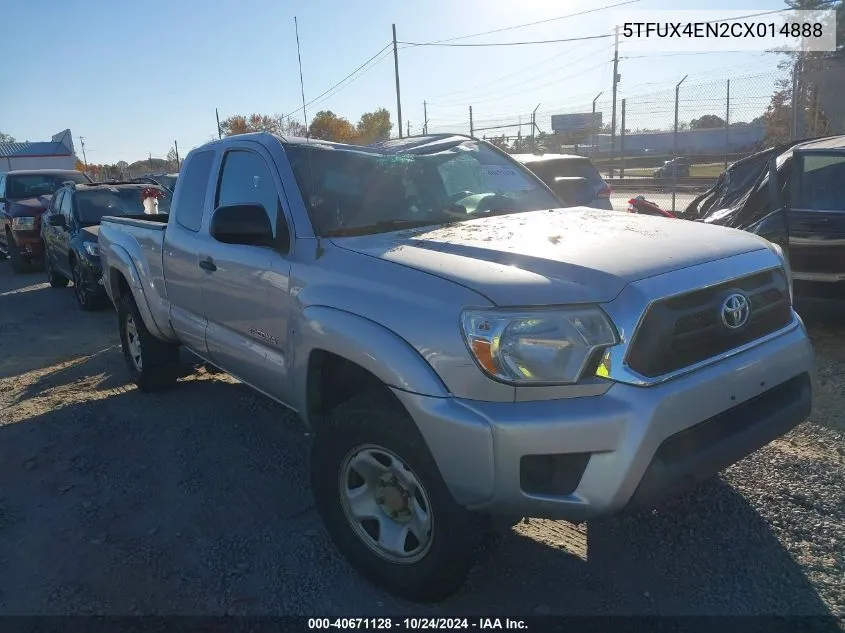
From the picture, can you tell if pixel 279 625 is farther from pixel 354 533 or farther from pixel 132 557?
pixel 132 557

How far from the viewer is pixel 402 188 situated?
3729mm

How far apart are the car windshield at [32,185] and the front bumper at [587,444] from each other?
1464 cm

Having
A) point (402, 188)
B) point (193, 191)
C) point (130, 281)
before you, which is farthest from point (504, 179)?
point (130, 281)

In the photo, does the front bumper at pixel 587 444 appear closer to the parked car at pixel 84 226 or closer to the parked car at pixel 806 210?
the parked car at pixel 806 210

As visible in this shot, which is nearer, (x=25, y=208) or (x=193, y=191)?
(x=193, y=191)

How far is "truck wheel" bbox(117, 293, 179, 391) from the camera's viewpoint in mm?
5402

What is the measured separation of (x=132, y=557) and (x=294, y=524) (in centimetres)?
78

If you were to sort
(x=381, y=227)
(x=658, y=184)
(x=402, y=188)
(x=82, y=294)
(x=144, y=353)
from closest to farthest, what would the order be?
(x=381, y=227)
(x=402, y=188)
(x=144, y=353)
(x=82, y=294)
(x=658, y=184)

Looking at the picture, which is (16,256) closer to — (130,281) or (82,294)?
(82,294)

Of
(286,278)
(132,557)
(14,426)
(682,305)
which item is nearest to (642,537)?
(682,305)

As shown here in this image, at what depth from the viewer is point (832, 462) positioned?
3717mm

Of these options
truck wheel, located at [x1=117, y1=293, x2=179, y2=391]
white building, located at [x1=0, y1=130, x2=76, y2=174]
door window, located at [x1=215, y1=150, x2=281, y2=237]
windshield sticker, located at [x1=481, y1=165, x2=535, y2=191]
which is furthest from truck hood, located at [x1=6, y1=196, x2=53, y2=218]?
white building, located at [x1=0, y1=130, x2=76, y2=174]

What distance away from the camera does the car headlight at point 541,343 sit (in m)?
2.34

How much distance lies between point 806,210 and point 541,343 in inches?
189
